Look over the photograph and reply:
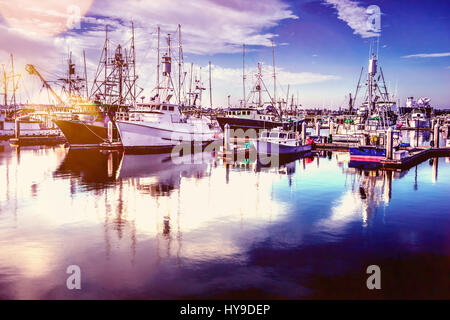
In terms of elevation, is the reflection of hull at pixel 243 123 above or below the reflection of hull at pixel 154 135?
above

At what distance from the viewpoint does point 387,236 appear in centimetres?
1147

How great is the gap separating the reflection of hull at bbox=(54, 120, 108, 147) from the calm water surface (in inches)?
820

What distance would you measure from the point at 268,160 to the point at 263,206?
689 inches

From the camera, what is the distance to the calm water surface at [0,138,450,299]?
7906 mm

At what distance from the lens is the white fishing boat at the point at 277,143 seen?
112ft

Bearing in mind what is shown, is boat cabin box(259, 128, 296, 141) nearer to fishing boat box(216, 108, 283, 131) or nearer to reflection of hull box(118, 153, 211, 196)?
reflection of hull box(118, 153, 211, 196)

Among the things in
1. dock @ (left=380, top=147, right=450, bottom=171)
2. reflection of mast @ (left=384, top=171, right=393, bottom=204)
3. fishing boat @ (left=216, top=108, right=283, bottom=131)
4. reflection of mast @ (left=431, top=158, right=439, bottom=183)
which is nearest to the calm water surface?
reflection of mast @ (left=384, top=171, right=393, bottom=204)

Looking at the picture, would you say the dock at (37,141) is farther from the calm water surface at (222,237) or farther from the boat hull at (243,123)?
the calm water surface at (222,237)

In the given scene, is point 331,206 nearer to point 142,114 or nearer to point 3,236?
point 3,236

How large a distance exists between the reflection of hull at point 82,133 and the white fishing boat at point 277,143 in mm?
21749

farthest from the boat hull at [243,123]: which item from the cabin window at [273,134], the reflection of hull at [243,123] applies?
the cabin window at [273,134]

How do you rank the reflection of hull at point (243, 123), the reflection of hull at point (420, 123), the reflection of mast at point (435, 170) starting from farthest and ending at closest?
the reflection of hull at point (420, 123), the reflection of hull at point (243, 123), the reflection of mast at point (435, 170)

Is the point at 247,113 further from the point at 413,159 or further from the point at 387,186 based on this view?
the point at 387,186
